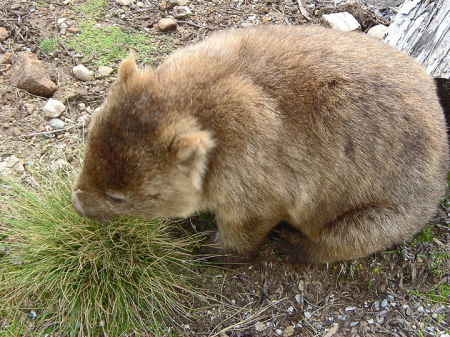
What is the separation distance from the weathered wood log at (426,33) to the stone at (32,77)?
3433 millimetres

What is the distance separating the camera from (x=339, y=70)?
282 centimetres

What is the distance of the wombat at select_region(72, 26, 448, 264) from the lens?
2.62 metres

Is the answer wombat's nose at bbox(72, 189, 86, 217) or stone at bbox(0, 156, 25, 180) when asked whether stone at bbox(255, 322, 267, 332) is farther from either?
stone at bbox(0, 156, 25, 180)

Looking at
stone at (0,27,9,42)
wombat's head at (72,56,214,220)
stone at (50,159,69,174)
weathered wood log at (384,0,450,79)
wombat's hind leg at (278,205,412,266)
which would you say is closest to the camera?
wombat's head at (72,56,214,220)

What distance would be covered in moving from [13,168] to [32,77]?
3.22 ft

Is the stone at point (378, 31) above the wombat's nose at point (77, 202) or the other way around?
above

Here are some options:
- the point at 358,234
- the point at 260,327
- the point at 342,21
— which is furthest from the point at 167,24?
the point at 260,327

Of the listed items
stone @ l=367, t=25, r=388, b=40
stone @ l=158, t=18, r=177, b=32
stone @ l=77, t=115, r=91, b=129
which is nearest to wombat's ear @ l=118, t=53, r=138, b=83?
stone @ l=77, t=115, r=91, b=129

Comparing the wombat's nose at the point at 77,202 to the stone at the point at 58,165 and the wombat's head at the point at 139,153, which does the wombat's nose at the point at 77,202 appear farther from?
the stone at the point at 58,165

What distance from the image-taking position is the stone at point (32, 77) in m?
4.23

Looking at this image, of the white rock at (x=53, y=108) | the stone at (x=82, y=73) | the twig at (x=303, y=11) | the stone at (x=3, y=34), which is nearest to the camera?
the white rock at (x=53, y=108)

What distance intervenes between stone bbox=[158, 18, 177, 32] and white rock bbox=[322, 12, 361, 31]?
5.87 ft

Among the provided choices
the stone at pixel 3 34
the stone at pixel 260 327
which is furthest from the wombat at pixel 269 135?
the stone at pixel 3 34

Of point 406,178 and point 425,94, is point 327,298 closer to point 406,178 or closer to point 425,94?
point 406,178
